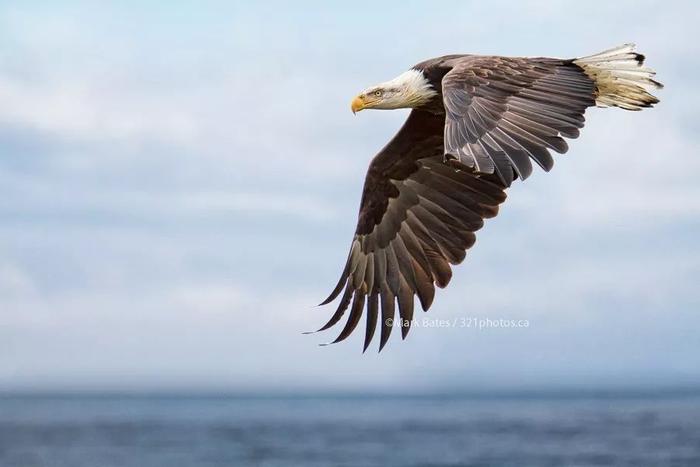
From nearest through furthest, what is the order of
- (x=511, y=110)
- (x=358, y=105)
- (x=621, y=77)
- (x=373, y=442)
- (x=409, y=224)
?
(x=511, y=110) → (x=621, y=77) → (x=358, y=105) → (x=409, y=224) → (x=373, y=442)

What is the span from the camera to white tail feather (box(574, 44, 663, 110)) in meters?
10.4

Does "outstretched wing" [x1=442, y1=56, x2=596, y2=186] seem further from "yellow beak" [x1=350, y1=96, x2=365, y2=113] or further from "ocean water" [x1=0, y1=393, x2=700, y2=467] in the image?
"ocean water" [x1=0, y1=393, x2=700, y2=467]

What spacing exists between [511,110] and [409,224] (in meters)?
3.05

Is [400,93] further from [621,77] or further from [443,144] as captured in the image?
[621,77]

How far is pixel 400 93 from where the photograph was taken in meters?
11.2

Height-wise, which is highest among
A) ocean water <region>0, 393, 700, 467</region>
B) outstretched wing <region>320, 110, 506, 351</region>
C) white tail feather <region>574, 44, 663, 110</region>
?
white tail feather <region>574, 44, 663, 110</region>

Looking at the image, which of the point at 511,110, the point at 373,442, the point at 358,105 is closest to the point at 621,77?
the point at 511,110

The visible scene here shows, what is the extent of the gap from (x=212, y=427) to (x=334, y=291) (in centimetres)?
5846

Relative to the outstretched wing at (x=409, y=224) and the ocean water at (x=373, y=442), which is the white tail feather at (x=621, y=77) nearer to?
the outstretched wing at (x=409, y=224)

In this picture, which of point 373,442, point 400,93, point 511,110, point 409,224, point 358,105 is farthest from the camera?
point 373,442

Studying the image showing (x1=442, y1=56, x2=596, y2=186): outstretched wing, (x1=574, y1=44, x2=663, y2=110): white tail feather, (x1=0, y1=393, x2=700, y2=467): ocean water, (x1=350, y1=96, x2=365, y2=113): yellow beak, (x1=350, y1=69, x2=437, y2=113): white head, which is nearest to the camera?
(x1=442, y1=56, x2=596, y2=186): outstretched wing

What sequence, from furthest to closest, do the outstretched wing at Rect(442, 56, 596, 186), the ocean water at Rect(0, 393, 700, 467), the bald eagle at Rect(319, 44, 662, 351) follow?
1. the ocean water at Rect(0, 393, 700, 467)
2. the bald eagle at Rect(319, 44, 662, 351)
3. the outstretched wing at Rect(442, 56, 596, 186)

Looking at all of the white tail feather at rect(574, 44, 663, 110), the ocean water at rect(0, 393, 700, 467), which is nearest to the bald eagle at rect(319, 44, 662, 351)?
the white tail feather at rect(574, 44, 663, 110)

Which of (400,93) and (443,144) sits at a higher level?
(400,93)
